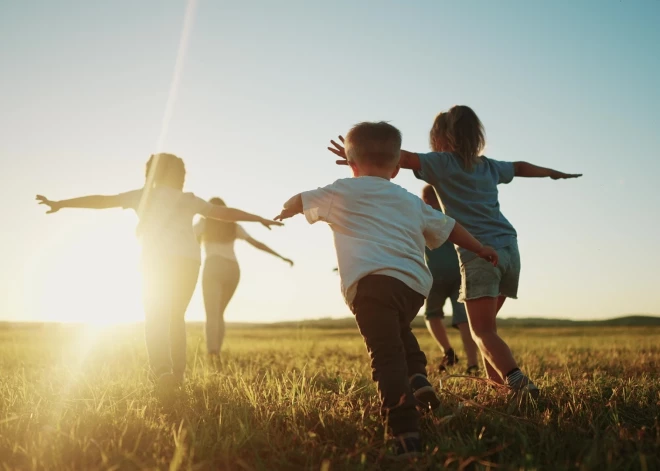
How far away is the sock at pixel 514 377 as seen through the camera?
3.89 metres

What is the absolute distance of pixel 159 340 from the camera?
16.8 ft

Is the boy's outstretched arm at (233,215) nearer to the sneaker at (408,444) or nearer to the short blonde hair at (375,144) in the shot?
the short blonde hair at (375,144)

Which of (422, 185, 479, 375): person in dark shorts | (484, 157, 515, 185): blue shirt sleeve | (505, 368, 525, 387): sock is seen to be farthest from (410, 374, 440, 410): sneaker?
(422, 185, 479, 375): person in dark shorts

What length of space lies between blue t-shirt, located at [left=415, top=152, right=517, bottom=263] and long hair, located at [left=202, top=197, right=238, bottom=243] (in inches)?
212

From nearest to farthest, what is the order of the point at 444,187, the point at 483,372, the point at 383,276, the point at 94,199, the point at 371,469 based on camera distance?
the point at 371,469 → the point at 383,276 → the point at 444,187 → the point at 94,199 → the point at 483,372

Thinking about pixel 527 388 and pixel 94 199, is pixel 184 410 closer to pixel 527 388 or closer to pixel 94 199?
pixel 527 388

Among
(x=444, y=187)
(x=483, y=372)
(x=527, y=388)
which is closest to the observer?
(x=527, y=388)

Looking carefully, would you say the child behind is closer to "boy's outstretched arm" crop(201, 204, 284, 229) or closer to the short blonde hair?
the short blonde hair

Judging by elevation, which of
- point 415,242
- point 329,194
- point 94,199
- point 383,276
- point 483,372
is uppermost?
point 94,199

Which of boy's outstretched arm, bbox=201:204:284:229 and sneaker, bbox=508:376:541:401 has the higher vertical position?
boy's outstretched arm, bbox=201:204:284:229

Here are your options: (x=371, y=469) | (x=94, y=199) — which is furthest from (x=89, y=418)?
(x=94, y=199)

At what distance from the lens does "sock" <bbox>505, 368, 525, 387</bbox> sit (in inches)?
153

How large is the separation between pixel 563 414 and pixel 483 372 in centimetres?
300

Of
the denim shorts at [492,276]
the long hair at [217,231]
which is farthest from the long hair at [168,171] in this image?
the long hair at [217,231]
